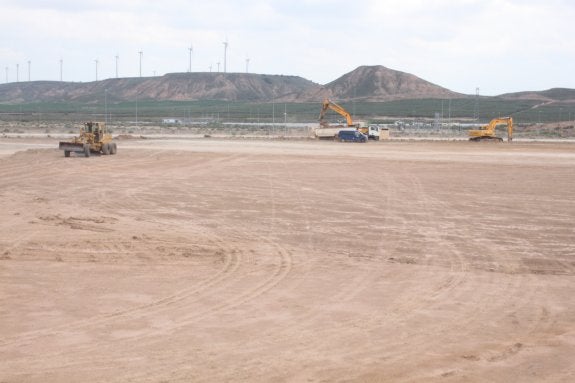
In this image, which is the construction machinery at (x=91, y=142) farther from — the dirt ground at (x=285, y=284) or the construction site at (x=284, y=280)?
the dirt ground at (x=285, y=284)

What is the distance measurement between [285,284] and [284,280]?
28cm

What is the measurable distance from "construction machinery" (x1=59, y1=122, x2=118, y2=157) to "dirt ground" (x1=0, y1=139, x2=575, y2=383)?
15266 mm

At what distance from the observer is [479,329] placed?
9477mm

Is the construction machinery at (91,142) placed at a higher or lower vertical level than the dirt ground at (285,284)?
higher

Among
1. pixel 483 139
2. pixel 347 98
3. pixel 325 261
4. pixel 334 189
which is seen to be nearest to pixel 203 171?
pixel 334 189

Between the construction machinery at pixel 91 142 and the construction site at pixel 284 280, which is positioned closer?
the construction site at pixel 284 280

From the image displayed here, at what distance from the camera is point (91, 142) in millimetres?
42625

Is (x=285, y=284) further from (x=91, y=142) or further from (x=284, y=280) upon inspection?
(x=91, y=142)

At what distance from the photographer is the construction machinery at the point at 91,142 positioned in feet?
135

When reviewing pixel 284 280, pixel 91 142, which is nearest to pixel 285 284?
pixel 284 280

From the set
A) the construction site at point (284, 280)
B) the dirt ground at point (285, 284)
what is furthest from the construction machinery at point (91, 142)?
the dirt ground at point (285, 284)

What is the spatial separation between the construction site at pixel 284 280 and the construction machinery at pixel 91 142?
12854mm

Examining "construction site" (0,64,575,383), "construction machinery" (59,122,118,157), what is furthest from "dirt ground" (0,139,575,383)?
"construction machinery" (59,122,118,157)

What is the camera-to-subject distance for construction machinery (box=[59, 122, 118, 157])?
135ft
